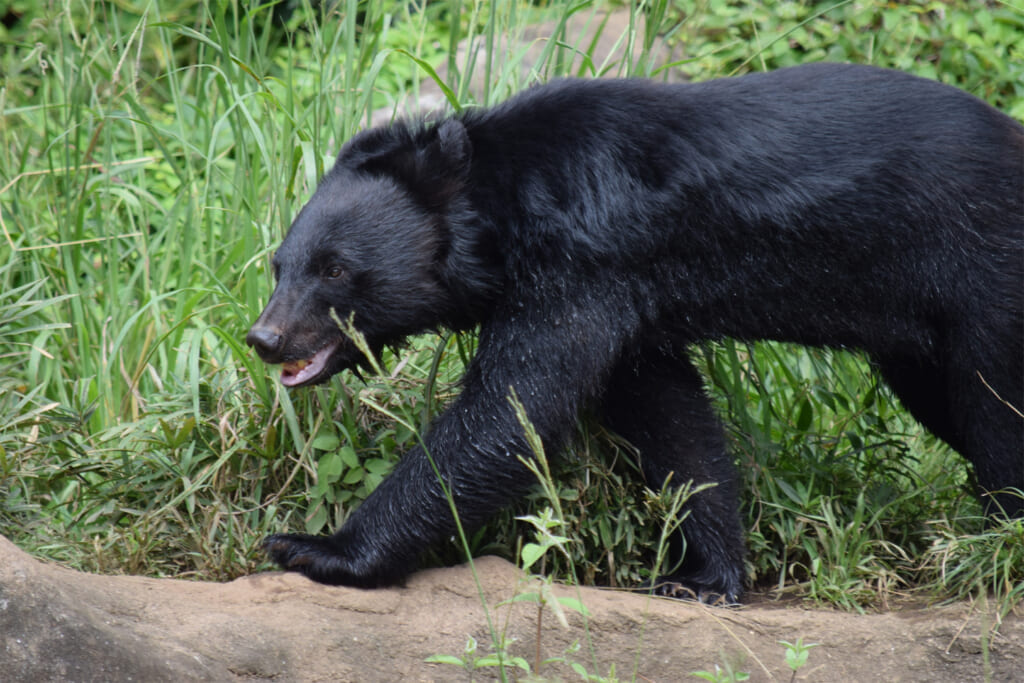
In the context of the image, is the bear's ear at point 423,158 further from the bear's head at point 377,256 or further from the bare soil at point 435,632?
the bare soil at point 435,632

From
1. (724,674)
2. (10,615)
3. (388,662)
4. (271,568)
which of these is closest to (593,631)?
(724,674)

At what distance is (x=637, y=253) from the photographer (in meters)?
3.67

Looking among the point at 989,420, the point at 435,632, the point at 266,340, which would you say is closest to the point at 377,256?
the point at 266,340

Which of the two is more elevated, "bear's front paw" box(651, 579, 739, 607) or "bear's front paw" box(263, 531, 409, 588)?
"bear's front paw" box(263, 531, 409, 588)

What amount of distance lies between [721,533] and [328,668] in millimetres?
1528

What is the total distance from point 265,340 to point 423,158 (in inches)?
31.1

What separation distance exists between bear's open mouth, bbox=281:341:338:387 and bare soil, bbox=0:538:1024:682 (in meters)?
0.60

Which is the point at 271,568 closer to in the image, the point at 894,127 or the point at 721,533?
the point at 721,533

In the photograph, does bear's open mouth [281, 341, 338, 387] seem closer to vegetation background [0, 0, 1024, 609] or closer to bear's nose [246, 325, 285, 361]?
bear's nose [246, 325, 285, 361]

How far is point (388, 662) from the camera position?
3221mm

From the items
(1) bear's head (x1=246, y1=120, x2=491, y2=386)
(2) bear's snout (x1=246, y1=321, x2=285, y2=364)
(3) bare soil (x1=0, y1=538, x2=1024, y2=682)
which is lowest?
(3) bare soil (x1=0, y1=538, x2=1024, y2=682)

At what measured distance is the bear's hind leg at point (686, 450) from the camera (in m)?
4.00

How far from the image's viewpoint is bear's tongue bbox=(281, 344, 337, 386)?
364 cm

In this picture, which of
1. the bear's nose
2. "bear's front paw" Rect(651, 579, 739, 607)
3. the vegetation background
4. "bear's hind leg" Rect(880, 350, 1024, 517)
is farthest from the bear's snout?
"bear's hind leg" Rect(880, 350, 1024, 517)
